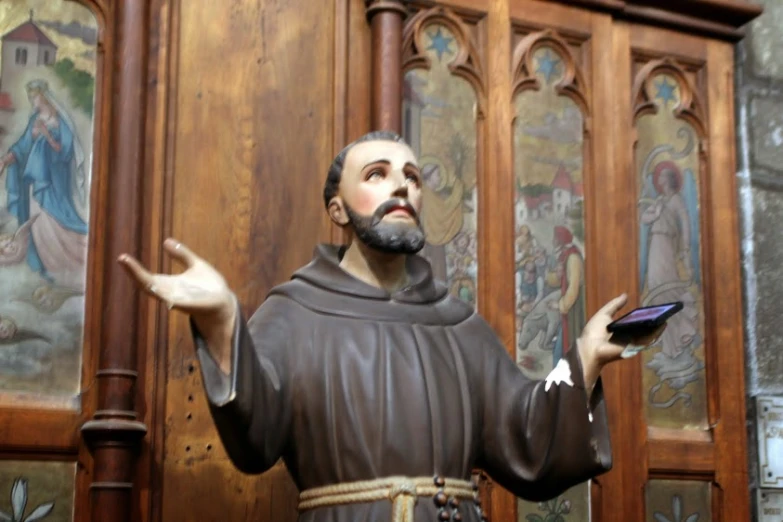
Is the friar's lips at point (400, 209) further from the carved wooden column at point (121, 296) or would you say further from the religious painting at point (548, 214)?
the religious painting at point (548, 214)

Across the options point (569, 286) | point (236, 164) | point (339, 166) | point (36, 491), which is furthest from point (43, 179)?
point (569, 286)

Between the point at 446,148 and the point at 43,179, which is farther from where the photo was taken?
the point at 446,148

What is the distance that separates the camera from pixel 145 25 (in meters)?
3.96

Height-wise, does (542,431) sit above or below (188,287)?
below

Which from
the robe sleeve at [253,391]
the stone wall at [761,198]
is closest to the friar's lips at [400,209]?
the robe sleeve at [253,391]

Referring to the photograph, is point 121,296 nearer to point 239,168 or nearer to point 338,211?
point 239,168

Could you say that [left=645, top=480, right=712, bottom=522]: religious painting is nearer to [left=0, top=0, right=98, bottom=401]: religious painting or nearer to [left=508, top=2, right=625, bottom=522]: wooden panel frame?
[left=508, top=2, right=625, bottom=522]: wooden panel frame

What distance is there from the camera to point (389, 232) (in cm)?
318

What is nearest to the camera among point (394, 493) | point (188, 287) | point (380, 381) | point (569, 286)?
point (188, 287)

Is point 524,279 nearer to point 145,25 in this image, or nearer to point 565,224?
point 565,224

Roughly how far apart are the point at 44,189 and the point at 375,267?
112cm

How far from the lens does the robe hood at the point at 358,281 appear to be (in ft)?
10.6

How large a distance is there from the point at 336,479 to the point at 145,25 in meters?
1.66

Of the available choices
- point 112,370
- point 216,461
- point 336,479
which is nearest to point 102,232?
point 112,370
